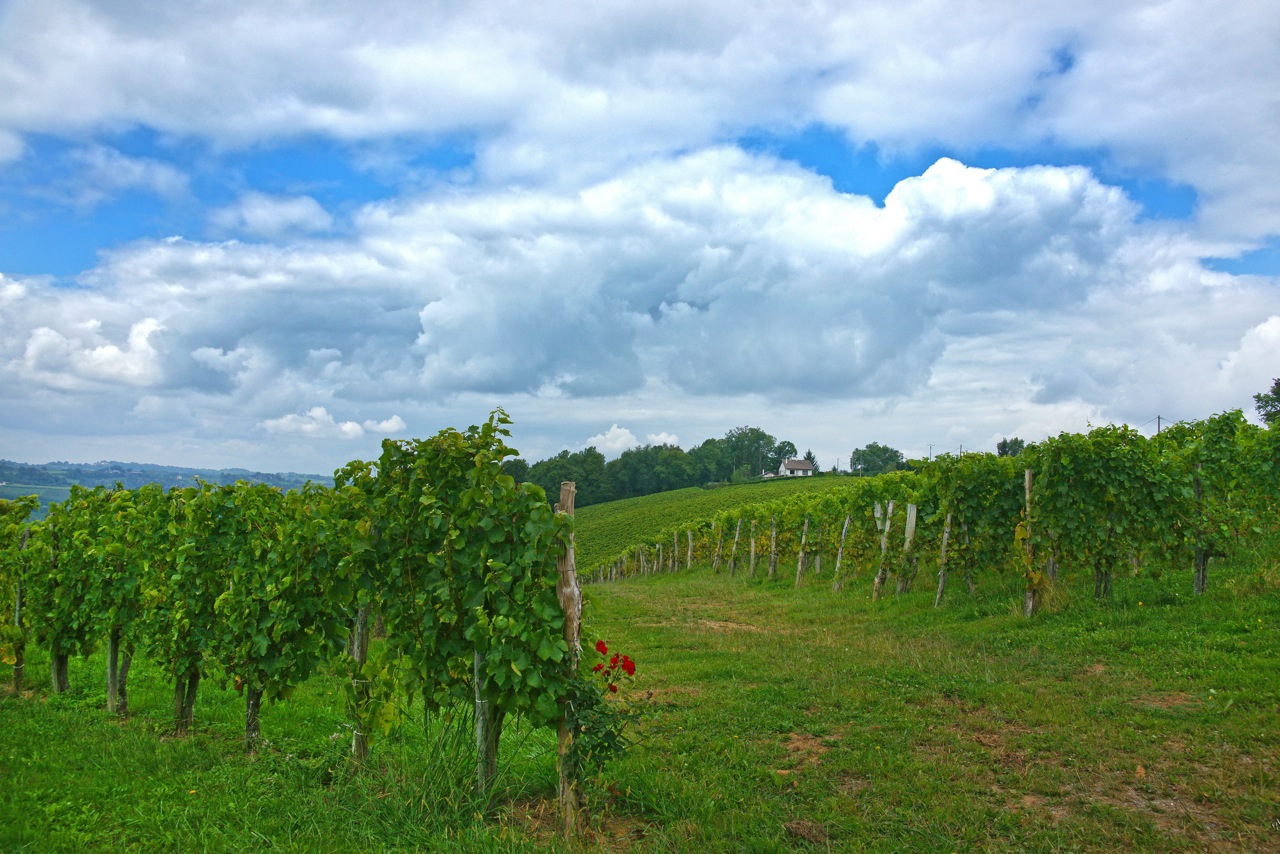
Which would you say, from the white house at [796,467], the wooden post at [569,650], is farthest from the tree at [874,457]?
the wooden post at [569,650]

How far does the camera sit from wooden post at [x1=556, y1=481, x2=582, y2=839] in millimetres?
4719

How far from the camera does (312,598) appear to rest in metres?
6.16

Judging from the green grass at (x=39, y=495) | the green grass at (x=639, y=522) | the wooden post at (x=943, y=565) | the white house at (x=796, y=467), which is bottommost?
the green grass at (x=639, y=522)

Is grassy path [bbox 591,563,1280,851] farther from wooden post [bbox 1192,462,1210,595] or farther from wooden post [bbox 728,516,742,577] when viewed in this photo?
wooden post [bbox 728,516,742,577]

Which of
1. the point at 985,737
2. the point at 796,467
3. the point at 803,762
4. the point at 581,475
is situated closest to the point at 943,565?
the point at 985,737

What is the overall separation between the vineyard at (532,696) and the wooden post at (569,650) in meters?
0.02

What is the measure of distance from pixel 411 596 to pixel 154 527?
13.1 ft

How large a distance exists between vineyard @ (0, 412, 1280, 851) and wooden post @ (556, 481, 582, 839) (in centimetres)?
2

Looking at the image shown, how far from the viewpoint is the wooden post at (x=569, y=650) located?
15.5 feet

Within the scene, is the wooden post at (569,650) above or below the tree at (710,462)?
below

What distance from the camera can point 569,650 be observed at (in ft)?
15.7

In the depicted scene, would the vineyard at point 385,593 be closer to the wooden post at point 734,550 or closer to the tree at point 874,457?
the wooden post at point 734,550

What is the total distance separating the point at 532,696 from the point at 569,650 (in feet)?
1.34

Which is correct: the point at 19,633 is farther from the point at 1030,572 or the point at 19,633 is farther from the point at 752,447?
the point at 752,447
